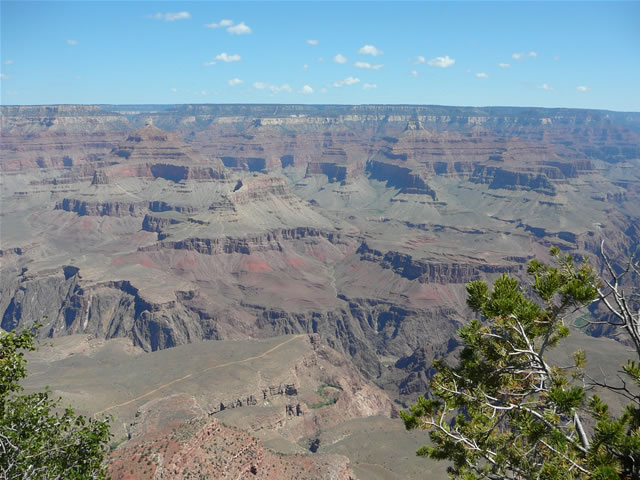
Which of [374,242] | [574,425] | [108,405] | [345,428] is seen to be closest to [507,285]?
[574,425]

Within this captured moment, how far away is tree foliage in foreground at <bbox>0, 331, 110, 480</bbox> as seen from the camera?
1902cm

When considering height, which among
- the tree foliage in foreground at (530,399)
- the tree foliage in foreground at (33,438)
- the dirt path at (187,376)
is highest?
the tree foliage in foreground at (530,399)

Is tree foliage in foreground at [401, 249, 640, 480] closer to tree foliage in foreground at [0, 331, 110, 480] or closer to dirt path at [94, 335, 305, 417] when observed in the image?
tree foliage in foreground at [0, 331, 110, 480]

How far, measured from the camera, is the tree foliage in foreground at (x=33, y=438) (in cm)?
1902

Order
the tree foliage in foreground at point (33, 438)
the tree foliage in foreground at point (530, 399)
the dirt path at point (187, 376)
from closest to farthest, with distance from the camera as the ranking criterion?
the tree foliage in foreground at point (530, 399) → the tree foliage in foreground at point (33, 438) → the dirt path at point (187, 376)

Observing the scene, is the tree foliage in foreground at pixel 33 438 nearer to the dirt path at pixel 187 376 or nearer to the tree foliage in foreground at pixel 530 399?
the tree foliage in foreground at pixel 530 399

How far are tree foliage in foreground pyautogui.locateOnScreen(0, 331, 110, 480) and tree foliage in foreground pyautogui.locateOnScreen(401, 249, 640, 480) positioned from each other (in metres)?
13.4

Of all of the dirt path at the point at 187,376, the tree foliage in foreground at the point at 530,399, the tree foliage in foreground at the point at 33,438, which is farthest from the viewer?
the dirt path at the point at 187,376

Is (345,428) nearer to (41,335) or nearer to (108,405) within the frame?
(108,405)

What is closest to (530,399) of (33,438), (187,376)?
(33,438)

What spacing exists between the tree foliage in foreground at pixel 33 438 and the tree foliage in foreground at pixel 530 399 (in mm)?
13371

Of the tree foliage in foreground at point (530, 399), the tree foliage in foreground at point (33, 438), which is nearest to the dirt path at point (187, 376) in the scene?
the tree foliage in foreground at point (33, 438)

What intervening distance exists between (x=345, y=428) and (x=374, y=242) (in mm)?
125929

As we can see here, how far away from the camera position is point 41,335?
13800 centimetres
